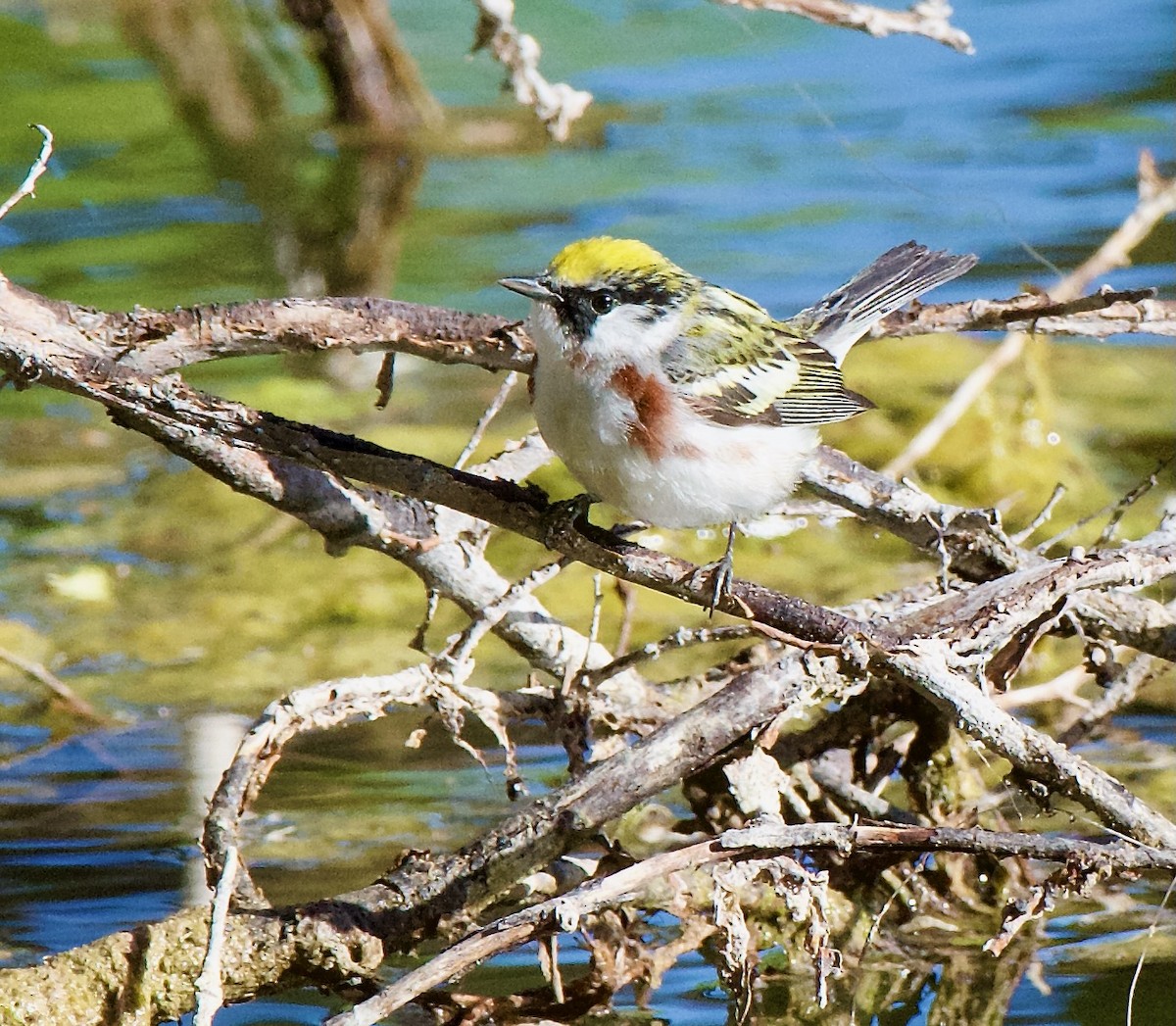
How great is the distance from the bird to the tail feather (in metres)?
0.34

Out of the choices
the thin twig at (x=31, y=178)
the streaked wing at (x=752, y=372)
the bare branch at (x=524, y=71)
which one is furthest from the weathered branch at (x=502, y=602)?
the bare branch at (x=524, y=71)

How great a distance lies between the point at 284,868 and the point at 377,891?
3.18ft

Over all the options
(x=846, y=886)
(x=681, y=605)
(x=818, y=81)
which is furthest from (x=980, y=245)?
(x=846, y=886)

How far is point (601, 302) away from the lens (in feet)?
13.0

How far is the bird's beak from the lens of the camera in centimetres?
383

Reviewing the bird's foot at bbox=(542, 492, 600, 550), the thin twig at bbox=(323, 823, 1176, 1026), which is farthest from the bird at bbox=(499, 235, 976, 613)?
the thin twig at bbox=(323, 823, 1176, 1026)

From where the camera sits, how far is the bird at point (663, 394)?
3.80 m

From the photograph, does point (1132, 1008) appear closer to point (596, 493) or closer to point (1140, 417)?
point (596, 493)

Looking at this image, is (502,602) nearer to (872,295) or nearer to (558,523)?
(558,523)

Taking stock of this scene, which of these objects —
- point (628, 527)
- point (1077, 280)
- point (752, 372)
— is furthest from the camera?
point (1077, 280)

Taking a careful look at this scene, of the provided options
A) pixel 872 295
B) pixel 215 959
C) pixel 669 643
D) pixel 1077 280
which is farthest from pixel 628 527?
pixel 1077 280

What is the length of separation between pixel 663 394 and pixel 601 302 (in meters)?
0.27

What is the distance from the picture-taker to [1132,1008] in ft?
12.5

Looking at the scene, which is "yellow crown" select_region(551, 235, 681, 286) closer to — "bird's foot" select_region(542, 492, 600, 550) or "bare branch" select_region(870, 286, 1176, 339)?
"bird's foot" select_region(542, 492, 600, 550)
